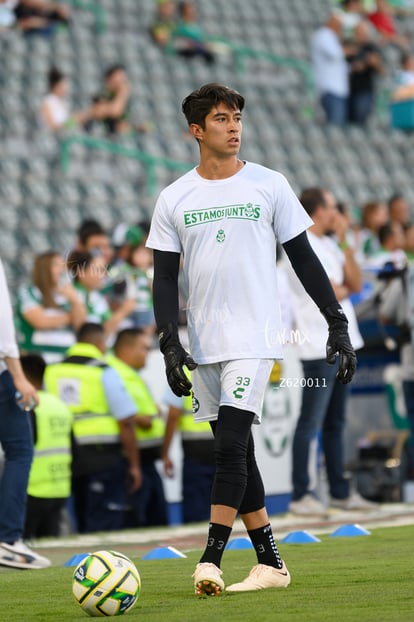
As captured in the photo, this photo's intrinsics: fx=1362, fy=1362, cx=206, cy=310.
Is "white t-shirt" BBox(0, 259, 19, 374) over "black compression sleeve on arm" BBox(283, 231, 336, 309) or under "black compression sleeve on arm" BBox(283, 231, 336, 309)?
under

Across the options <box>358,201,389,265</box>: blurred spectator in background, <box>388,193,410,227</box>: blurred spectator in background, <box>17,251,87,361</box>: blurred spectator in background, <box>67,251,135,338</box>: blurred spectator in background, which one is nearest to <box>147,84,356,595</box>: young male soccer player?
<box>17,251,87,361</box>: blurred spectator in background

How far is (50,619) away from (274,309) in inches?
62.3

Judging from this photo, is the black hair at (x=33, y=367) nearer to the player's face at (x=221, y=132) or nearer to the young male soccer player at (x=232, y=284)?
the young male soccer player at (x=232, y=284)

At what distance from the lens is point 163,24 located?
22.5 metres

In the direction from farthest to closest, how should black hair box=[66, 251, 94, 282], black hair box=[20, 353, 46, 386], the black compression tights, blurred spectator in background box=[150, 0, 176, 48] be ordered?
blurred spectator in background box=[150, 0, 176, 48] → black hair box=[66, 251, 94, 282] → black hair box=[20, 353, 46, 386] → the black compression tights

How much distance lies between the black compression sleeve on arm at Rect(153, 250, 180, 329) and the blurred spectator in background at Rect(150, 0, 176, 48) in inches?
674

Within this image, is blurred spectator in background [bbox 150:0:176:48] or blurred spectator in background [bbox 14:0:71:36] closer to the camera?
blurred spectator in background [bbox 14:0:71:36]

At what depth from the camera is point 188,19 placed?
2252 cm

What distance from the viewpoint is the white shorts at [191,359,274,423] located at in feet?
18.0

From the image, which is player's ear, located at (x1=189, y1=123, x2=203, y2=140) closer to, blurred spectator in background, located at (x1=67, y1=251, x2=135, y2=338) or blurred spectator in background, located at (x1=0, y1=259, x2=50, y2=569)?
blurred spectator in background, located at (x1=0, y1=259, x2=50, y2=569)

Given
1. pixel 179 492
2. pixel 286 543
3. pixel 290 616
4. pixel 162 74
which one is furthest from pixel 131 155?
pixel 290 616

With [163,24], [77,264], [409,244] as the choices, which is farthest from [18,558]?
[163,24]

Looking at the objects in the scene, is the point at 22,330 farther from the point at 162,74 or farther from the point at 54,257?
the point at 162,74

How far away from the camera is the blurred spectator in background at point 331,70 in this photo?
73.4 feet
